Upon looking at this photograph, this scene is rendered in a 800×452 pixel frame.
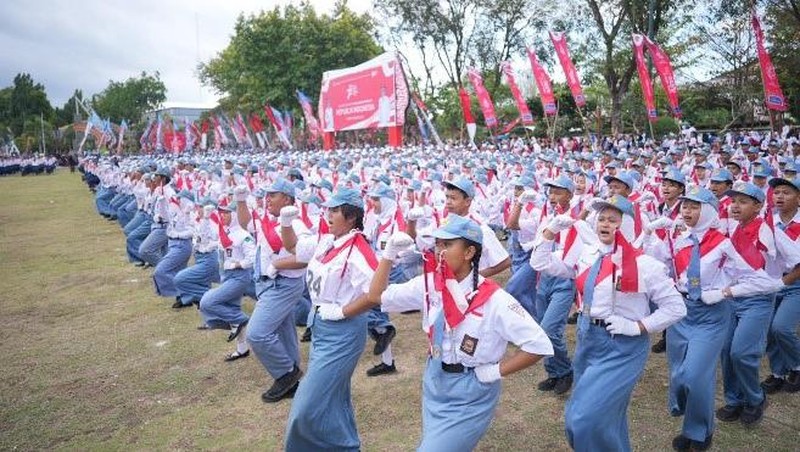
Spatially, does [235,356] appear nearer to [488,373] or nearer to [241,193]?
[241,193]

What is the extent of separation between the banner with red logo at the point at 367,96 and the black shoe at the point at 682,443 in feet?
69.9

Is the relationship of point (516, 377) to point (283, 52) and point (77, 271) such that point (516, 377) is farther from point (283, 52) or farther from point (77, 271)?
point (283, 52)

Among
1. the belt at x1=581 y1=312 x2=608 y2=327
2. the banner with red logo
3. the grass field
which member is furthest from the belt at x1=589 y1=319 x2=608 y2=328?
the banner with red logo

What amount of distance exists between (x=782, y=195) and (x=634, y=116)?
29278mm

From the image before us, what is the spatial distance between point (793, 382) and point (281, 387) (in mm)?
5190

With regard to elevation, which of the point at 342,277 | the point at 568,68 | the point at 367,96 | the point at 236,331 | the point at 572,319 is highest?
the point at 367,96

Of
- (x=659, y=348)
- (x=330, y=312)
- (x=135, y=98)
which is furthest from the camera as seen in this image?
(x=135, y=98)

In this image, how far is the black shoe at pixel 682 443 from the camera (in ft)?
15.2

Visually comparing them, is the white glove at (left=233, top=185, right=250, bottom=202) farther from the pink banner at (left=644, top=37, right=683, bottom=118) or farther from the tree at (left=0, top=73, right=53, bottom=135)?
the tree at (left=0, top=73, right=53, bottom=135)

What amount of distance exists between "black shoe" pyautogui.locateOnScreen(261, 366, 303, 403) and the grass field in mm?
99

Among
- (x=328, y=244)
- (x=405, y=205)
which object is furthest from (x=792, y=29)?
(x=328, y=244)

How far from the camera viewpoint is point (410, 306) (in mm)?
3674

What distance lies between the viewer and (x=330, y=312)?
168 inches

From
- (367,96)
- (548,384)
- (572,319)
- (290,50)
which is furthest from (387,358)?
(290,50)
